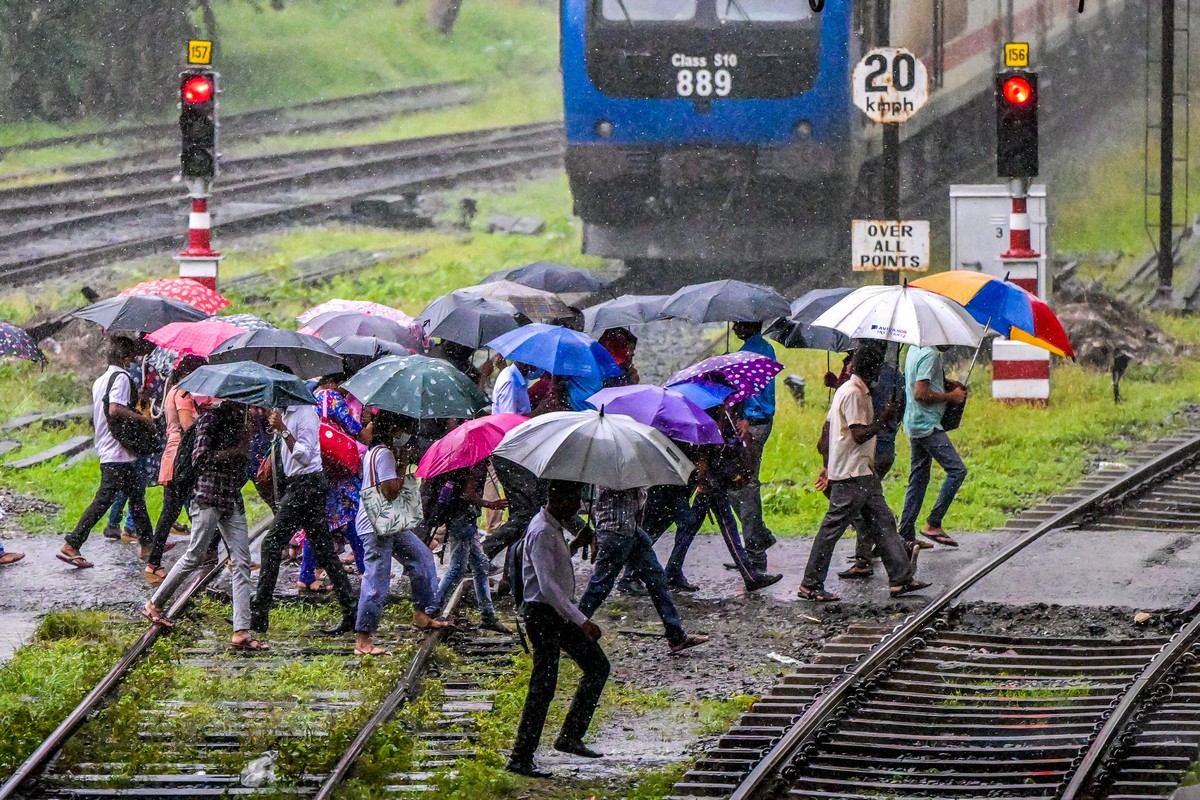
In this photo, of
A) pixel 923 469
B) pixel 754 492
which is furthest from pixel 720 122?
pixel 754 492

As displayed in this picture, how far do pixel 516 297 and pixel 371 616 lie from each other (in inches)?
122

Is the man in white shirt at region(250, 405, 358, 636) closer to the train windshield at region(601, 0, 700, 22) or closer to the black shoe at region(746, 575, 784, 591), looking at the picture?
the black shoe at region(746, 575, 784, 591)

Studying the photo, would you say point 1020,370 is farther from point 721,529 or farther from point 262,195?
point 262,195

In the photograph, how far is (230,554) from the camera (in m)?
9.12

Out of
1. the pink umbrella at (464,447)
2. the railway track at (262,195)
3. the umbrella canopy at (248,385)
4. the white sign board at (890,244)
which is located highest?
the railway track at (262,195)

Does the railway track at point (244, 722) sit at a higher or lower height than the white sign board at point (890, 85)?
lower

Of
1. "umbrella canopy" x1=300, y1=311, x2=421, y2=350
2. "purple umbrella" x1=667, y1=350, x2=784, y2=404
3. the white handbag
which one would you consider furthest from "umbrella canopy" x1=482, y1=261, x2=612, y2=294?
the white handbag

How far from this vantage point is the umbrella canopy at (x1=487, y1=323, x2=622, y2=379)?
9.67 meters

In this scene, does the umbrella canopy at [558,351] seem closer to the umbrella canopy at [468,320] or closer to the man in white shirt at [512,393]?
the man in white shirt at [512,393]

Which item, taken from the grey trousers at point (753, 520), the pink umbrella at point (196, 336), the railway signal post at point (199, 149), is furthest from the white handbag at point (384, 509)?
the railway signal post at point (199, 149)

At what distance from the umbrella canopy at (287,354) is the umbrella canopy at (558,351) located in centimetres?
91

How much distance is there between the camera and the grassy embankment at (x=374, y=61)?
2725cm

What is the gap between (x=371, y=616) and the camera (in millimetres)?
8883

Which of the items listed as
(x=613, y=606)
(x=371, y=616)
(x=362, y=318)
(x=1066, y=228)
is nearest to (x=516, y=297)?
(x=362, y=318)
